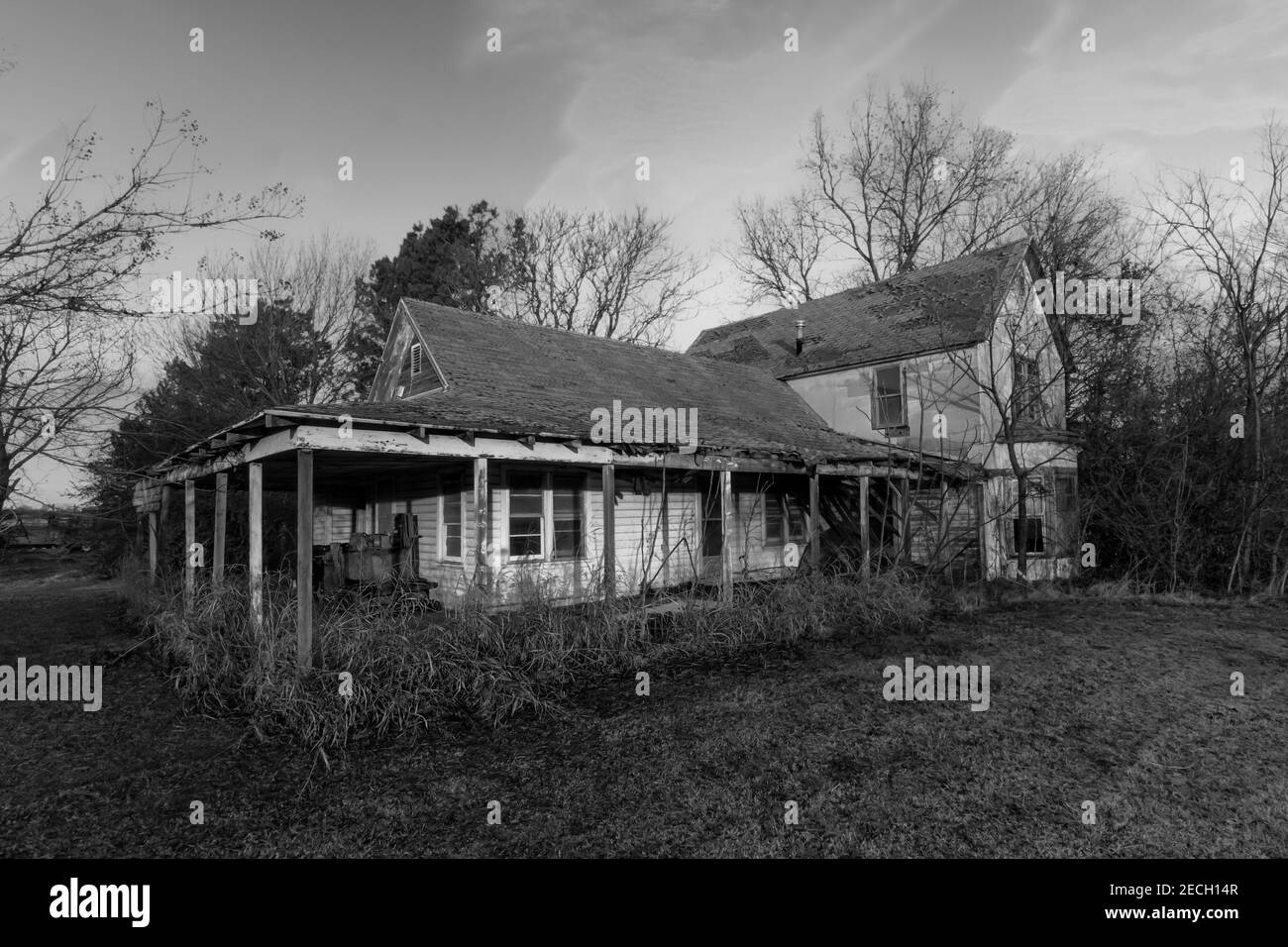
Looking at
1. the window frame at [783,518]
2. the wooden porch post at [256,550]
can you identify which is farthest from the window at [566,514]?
the wooden porch post at [256,550]

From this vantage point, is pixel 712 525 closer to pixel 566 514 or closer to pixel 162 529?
pixel 566 514

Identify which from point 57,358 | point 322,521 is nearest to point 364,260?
point 322,521

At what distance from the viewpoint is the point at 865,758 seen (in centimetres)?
569

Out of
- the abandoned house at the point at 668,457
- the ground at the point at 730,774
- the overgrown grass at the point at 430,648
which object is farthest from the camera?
the abandoned house at the point at 668,457

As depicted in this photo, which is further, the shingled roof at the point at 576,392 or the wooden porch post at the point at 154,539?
the wooden porch post at the point at 154,539

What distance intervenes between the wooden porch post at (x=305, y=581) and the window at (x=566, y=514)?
5.75m

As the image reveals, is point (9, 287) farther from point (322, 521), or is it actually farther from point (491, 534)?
point (322, 521)

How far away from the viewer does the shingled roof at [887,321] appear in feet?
53.5

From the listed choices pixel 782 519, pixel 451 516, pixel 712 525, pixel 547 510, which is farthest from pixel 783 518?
pixel 451 516

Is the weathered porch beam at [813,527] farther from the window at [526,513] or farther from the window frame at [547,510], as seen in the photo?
the window at [526,513]

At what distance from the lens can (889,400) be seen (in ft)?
57.2

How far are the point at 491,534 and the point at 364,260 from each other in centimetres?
2190

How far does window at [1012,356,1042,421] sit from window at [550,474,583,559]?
8924 mm

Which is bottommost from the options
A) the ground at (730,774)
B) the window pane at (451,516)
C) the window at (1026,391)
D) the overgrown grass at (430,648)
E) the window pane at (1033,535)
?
the ground at (730,774)
